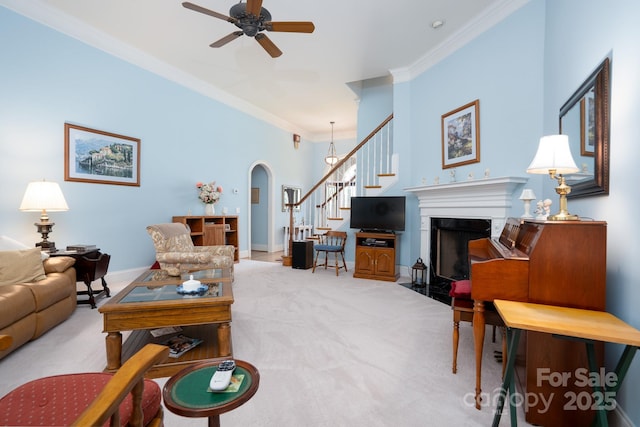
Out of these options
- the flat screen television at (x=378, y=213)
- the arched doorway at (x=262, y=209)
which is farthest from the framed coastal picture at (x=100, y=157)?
the flat screen television at (x=378, y=213)

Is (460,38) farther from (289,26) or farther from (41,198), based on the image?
(41,198)

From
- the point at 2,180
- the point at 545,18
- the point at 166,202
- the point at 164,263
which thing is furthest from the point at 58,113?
the point at 545,18

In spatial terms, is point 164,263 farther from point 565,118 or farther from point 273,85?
point 565,118

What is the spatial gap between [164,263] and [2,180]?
1.99 metres

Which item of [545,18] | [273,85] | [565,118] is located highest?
[273,85]

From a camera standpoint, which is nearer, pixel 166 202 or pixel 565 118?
pixel 565 118

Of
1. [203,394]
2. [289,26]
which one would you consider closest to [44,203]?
[289,26]

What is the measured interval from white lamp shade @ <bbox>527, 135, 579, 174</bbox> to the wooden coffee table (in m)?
2.26

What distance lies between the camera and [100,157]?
168 inches

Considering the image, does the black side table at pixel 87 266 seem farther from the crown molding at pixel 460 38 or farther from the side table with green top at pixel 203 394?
the crown molding at pixel 460 38

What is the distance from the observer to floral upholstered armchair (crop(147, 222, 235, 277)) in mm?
3752

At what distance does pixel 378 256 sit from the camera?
16.5ft

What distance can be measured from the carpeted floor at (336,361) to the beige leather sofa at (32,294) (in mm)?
138

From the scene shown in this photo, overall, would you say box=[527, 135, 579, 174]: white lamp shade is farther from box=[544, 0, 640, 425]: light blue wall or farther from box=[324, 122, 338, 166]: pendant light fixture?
box=[324, 122, 338, 166]: pendant light fixture
